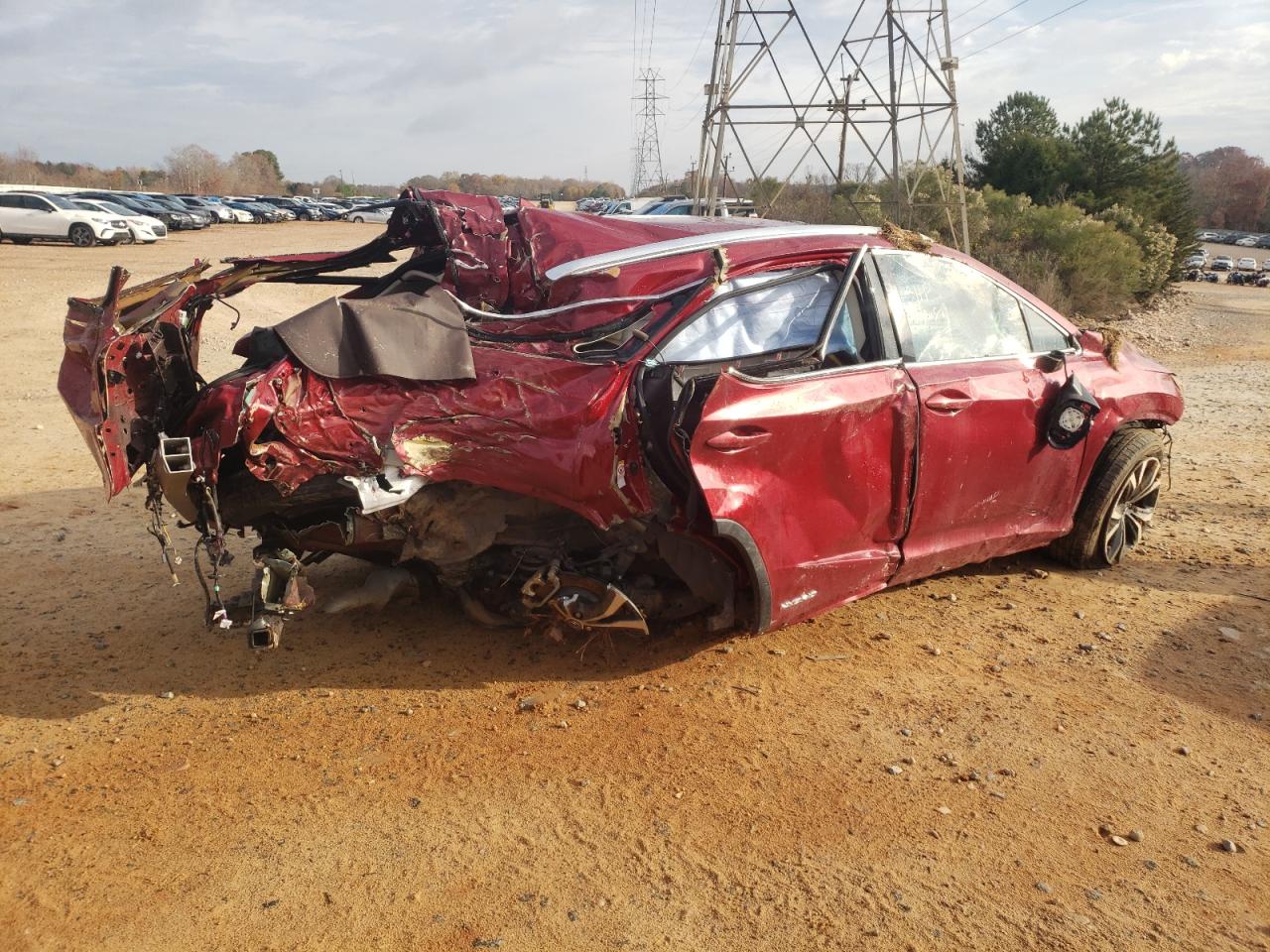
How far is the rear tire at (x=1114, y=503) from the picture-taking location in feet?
17.4

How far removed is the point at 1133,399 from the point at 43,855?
17.0 feet

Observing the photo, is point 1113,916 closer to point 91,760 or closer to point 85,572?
point 91,760

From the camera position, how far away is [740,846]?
3.14m

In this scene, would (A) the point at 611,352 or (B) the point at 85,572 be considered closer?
(A) the point at 611,352

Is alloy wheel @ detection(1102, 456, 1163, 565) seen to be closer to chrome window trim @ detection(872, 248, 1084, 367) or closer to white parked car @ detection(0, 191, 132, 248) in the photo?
chrome window trim @ detection(872, 248, 1084, 367)

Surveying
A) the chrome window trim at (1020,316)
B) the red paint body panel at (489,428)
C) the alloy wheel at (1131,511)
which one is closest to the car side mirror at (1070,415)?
the chrome window trim at (1020,316)

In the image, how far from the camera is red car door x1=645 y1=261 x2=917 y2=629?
3.73 meters

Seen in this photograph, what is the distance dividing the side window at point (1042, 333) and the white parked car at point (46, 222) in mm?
31233

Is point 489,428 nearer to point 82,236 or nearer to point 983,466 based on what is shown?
point 983,466

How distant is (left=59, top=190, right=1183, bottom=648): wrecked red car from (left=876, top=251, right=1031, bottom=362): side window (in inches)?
0.6

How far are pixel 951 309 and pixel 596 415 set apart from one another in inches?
77.6

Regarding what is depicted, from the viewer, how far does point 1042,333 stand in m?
5.10

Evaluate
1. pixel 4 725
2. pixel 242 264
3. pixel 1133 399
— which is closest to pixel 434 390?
pixel 242 264

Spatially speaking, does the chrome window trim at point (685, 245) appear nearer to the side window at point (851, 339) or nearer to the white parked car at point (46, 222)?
the side window at point (851, 339)
